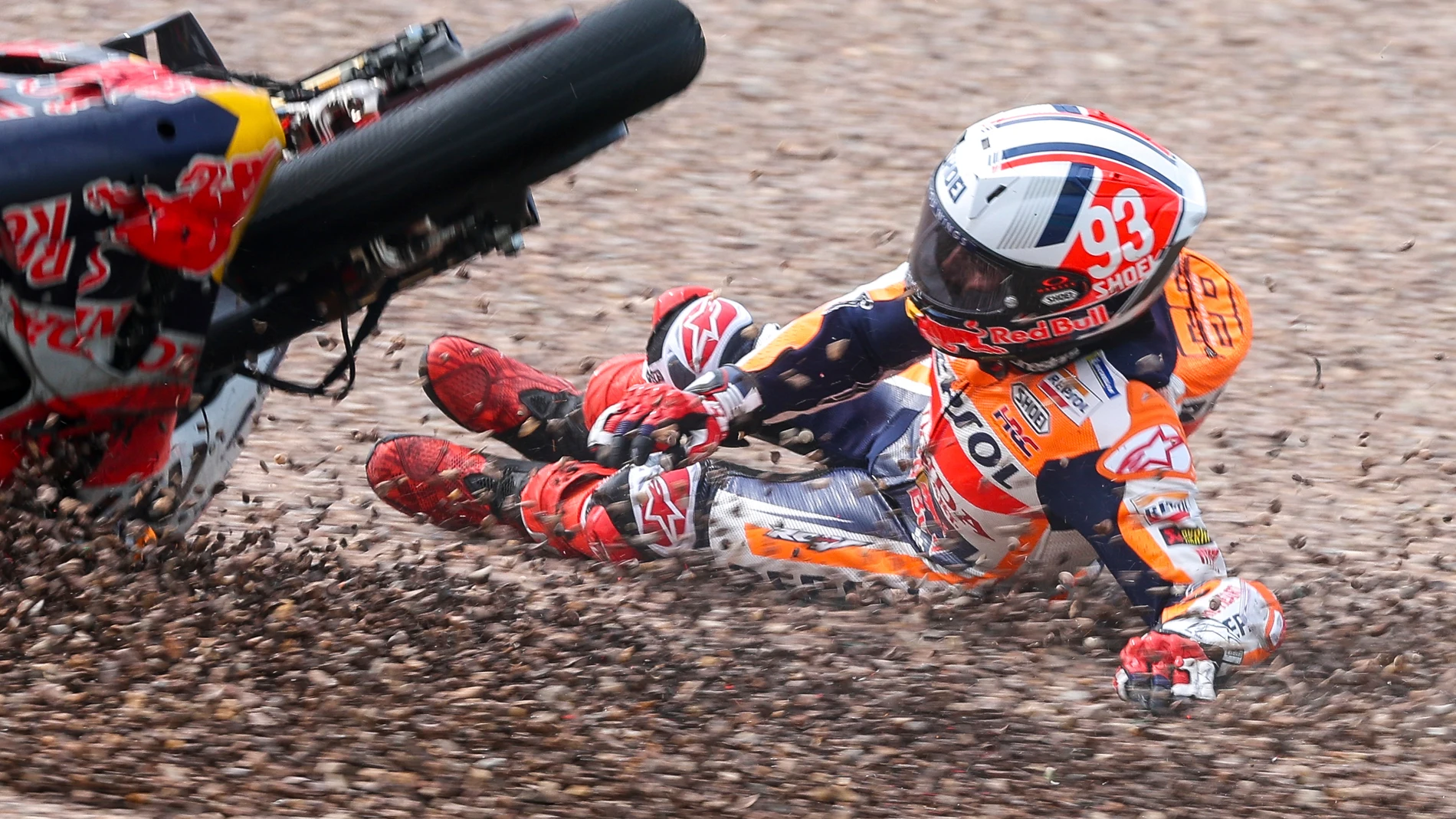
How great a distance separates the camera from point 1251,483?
16.0 feet

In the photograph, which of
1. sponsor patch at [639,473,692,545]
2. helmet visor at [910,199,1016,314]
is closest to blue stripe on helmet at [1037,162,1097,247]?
helmet visor at [910,199,1016,314]

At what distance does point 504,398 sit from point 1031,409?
1.67 metres

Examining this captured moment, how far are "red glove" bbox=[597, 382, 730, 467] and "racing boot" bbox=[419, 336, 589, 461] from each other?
1.71 feet

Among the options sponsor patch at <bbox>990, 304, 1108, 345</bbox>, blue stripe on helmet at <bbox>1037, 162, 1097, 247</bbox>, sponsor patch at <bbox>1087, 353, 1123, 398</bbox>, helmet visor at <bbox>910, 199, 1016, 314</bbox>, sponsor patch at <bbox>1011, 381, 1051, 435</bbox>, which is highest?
blue stripe on helmet at <bbox>1037, 162, 1097, 247</bbox>

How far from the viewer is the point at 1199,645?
10.9ft

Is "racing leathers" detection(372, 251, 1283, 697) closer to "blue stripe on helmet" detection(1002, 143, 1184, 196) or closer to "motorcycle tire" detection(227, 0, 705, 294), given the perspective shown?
"blue stripe on helmet" detection(1002, 143, 1184, 196)

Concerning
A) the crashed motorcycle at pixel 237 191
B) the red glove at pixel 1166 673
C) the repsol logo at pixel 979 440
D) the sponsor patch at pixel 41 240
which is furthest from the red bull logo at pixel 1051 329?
the sponsor patch at pixel 41 240

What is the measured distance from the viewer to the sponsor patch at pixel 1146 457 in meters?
3.49

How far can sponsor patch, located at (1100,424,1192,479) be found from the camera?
349 cm

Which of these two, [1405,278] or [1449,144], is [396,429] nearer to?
[1405,278]

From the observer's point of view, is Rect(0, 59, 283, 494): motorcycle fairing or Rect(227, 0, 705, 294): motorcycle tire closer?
Rect(0, 59, 283, 494): motorcycle fairing

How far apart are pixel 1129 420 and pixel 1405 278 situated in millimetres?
3289

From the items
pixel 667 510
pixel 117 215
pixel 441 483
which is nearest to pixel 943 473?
pixel 667 510

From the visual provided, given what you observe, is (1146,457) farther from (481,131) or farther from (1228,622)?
(481,131)
